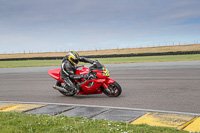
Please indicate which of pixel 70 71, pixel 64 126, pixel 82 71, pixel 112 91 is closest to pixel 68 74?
pixel 70 71

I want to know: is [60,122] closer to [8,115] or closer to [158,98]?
[8,115]

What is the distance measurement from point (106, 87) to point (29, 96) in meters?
3.25

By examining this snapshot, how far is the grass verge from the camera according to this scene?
455cm

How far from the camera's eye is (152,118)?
5637mm

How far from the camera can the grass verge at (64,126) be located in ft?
14.9

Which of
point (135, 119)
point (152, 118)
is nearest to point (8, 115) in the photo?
point (135, 119)

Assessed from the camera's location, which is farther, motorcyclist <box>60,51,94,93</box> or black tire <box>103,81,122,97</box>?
motorcyclist <box>60,51,94,93</box>

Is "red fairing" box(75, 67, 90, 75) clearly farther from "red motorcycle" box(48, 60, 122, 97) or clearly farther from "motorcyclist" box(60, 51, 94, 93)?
"motorcyclist" box(60, 51, 94, 93)

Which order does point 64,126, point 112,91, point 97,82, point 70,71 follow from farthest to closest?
1. point 70,71
2. point 112,91
3. point 97,82
4. point 64,126

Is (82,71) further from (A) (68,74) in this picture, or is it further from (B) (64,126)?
(B) (64,126)

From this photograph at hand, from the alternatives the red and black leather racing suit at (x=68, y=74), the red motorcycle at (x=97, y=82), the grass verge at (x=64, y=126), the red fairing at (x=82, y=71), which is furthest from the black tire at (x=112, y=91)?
the grass verge at (x=64, y=126)

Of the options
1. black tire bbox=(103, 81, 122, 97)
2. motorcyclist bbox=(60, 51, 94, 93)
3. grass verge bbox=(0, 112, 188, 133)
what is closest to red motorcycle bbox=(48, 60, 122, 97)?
black tire bbox=(103, 81, 122, 97)

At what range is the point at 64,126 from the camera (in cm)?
488

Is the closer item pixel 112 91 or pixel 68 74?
pixel 112 91
